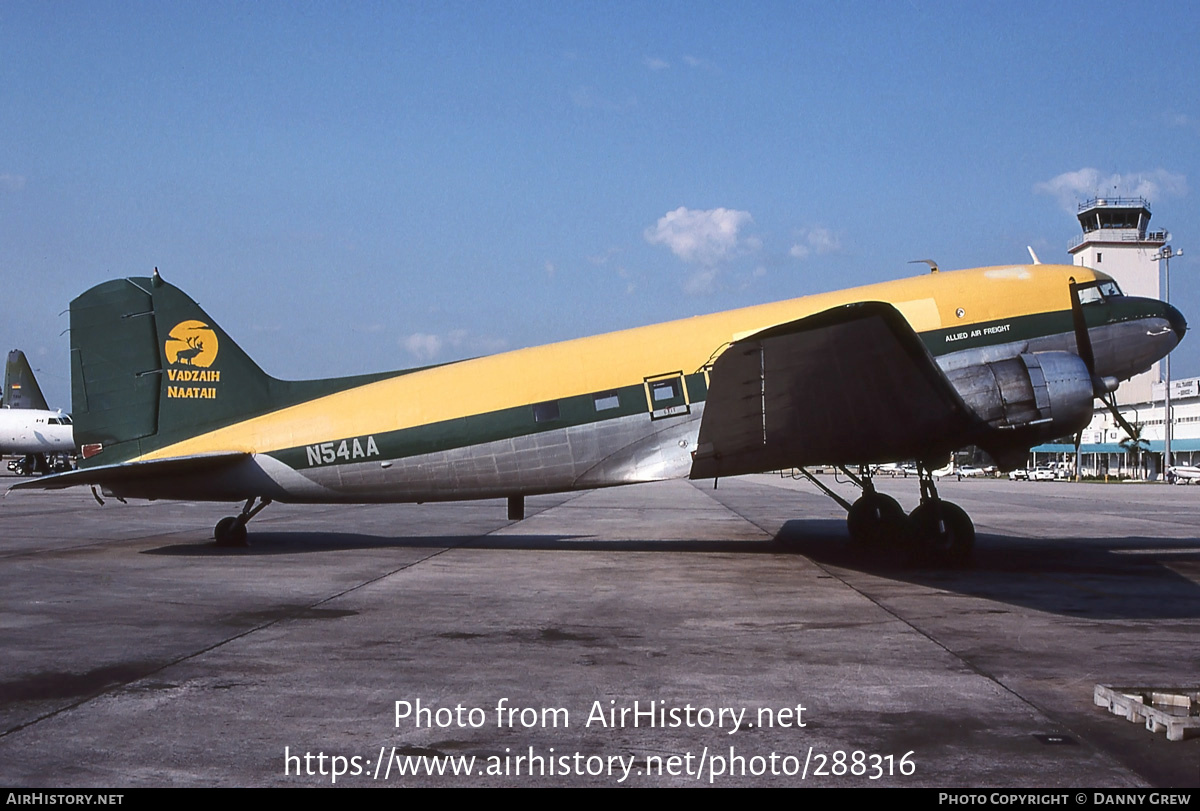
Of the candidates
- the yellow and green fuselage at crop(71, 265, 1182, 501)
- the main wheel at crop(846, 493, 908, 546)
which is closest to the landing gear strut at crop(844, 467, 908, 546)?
the main wheel at crop(846, 493, 908, 546)

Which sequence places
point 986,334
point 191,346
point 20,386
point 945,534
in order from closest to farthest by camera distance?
point 945,534
point 986,334
point 191,346
point 20,386

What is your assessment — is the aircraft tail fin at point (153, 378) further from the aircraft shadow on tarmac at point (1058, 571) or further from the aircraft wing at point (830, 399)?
the aircraft shadow on tarmac at point (1058, 571)

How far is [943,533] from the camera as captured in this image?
13.6 metres

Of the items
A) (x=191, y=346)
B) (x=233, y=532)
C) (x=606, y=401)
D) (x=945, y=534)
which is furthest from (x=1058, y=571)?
(x=191, y=346)

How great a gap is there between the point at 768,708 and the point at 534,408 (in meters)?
9.55

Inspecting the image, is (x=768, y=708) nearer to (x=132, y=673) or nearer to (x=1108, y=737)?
(x=1108, y=737)

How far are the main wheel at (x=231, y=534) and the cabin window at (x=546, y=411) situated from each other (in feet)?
19.2

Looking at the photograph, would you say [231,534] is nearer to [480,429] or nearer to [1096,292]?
[480,429]

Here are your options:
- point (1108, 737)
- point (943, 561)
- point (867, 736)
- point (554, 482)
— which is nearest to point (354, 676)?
point (867, 736)

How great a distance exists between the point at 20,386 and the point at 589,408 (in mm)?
73361

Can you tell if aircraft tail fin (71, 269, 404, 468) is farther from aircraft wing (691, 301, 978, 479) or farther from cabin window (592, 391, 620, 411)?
aircraft wing (691, 301, 978, 479)

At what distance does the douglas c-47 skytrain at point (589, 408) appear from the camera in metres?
13.5

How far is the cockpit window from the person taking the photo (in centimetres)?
1475

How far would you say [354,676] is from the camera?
6934 mm
